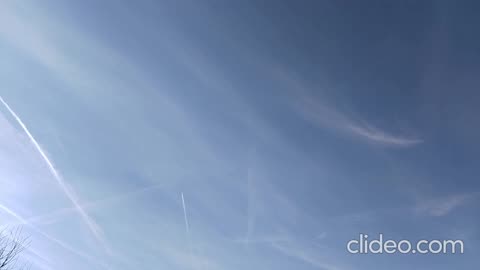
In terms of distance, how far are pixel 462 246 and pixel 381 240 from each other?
5.47m

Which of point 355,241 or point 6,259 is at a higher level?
point 355,241

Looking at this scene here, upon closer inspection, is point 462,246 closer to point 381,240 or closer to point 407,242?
point 407,242

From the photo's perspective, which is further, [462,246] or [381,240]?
[381,240]

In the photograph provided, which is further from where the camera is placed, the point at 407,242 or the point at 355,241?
the point at 355,241

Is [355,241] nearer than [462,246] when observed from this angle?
No

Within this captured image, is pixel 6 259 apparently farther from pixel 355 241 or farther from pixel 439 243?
pixel 439 243

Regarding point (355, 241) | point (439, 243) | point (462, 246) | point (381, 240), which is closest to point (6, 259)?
point (355, 241)

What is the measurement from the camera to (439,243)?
2109 cm

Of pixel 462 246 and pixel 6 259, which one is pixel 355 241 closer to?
pixel 462 246

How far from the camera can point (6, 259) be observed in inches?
847

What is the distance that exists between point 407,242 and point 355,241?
12.4 ft

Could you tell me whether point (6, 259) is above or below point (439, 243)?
below

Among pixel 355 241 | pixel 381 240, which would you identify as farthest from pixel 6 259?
pixel 381 240

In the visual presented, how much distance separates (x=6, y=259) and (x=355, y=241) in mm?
27922
